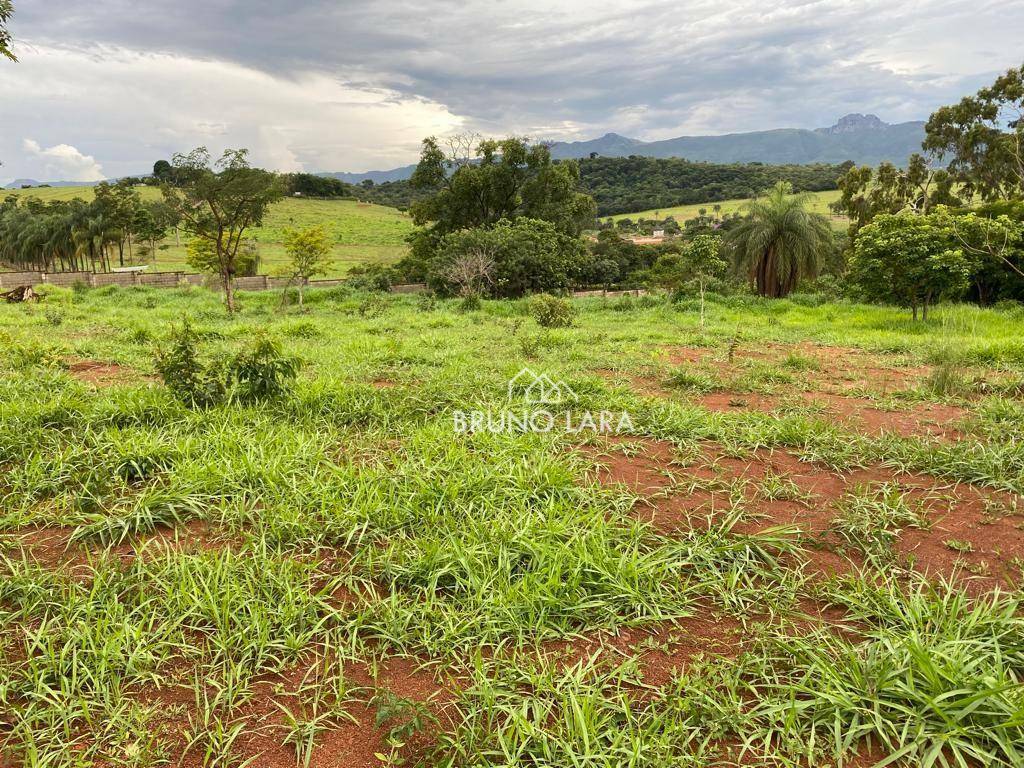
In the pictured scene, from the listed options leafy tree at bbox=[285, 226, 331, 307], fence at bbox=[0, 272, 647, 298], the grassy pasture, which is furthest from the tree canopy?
the grassy pasture

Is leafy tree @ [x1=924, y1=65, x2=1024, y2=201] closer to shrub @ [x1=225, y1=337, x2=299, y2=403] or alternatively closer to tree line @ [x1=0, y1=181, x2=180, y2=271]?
shrub @ [x1=225, y1=337, x2=299, y2=403]

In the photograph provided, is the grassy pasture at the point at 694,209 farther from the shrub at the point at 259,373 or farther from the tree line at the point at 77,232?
the shrub at the point at 259,373

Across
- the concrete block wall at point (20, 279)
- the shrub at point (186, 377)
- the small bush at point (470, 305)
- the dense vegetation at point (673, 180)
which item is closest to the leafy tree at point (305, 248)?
the small bush at point (470, 305)

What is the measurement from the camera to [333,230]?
49125mm

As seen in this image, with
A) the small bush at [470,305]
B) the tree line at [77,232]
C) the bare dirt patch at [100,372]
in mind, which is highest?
the tree line at [77,232]

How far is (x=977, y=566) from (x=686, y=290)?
55.7 ft

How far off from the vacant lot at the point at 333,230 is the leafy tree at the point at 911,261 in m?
29.5

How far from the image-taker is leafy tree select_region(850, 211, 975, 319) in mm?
11828

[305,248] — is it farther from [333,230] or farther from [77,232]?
[333,230]

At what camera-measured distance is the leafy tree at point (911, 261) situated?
11.8 metres

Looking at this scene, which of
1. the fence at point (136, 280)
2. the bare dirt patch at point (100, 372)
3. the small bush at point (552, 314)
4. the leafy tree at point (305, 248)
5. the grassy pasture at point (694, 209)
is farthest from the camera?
the grassy pasture at point (694, 209)

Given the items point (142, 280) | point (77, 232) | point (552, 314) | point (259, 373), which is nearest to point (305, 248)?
point (552, 314)

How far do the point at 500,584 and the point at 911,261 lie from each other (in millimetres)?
13274

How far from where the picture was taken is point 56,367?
19.9ft
